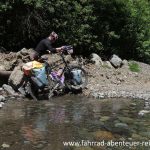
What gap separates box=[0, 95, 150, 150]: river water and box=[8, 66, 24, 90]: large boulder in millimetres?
1102

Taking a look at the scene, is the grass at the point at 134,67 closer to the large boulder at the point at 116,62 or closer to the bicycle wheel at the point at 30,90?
the large boulder at the point at 116,62

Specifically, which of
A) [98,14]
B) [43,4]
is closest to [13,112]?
[43,4]

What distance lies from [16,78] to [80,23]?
4822 mm

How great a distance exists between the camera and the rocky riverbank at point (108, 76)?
14.4m

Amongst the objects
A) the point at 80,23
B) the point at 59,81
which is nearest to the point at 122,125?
the point at 59,81

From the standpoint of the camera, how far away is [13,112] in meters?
11.7

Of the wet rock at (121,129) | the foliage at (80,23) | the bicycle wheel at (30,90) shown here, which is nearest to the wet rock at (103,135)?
the wet rock at (121,129)

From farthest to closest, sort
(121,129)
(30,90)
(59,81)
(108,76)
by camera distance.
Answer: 1. (108,76)
2. (59,81)
3. (30,90)
4. (121,129)

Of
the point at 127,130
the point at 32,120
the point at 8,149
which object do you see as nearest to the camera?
the point at 8,149

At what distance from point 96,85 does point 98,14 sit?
186 inches

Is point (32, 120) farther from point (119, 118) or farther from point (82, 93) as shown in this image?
point (82, 93)

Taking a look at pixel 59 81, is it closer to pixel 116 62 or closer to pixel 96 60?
pixel 96 60

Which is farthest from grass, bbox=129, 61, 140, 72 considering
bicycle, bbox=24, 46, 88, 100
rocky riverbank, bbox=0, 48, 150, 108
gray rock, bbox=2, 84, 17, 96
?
gray rock, bbox=2, 84, 17, 96

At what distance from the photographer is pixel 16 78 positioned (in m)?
14.4
